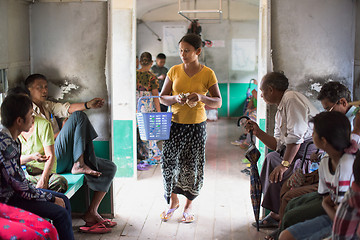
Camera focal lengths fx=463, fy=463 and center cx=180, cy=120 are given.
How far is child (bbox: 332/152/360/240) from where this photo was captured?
239 centimetres

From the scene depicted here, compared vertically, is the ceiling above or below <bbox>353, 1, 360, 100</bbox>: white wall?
above

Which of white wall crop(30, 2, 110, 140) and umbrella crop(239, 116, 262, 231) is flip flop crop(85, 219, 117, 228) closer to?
white wall crop(30, 2, 110, 140)

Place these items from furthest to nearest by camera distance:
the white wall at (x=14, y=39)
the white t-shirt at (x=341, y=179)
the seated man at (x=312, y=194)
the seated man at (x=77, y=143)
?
1. the seated man at (x=77, y=143)
2. the white wall at (x=14, y=39)
3. the seated man at (x=312, y=194)
4. the white t-shirt at (x=341, y=179)

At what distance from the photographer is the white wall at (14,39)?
14.0ft

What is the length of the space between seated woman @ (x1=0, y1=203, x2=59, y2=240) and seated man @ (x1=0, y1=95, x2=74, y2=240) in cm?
17

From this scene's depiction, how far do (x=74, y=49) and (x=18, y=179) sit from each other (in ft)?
6.31

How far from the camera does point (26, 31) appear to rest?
4.73 metres

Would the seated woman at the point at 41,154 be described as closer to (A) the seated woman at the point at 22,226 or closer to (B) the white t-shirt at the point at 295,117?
(A) the seated woman at the point at 22,226

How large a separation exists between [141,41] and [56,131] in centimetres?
818

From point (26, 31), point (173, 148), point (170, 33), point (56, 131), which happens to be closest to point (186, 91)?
point (173, 148)

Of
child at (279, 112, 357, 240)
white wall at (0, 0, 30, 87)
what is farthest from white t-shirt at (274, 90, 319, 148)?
white wall at (0, 0, 30, 87)

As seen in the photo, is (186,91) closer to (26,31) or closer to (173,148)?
(173,148)

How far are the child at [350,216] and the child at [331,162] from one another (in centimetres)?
33

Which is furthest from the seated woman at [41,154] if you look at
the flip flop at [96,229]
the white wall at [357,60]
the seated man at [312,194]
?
the white wall at [357,60]
